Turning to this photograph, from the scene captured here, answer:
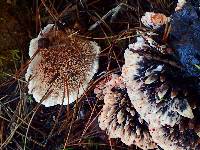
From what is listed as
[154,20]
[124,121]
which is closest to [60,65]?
[124,121]

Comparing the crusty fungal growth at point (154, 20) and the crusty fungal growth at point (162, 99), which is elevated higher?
the crusty fungal growth at point (154, 20)

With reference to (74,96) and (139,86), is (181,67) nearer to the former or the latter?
(139,86)

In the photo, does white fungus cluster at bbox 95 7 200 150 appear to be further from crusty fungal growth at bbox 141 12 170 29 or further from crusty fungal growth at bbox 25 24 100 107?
crusty fungal growth at bbox 25 24 100 107

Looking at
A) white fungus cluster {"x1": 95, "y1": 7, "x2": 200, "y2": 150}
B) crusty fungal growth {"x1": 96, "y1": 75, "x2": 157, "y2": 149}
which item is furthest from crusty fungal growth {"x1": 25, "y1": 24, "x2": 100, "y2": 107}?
white fungus cluster {"x1": 95, "y1": 7, "x2": 200, "y2": 150}

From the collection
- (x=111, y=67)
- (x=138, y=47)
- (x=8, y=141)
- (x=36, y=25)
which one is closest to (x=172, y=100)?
(x=138, y=47)

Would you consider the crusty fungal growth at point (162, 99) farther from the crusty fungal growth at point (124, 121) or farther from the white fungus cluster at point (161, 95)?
the crusty fungal growth at point (124, 121)

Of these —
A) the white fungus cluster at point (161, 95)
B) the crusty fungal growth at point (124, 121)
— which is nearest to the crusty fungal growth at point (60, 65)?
the crusty fungal growth at point (124, 121)

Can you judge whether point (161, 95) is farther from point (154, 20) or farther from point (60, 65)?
point (60, 65)
